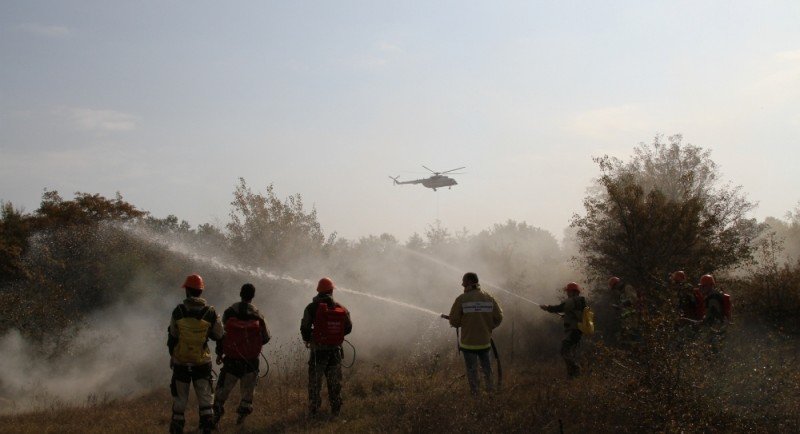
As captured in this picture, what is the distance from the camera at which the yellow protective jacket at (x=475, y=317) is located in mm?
9836

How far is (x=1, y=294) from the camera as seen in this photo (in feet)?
56.2

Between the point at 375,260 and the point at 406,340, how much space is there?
5.93 metres

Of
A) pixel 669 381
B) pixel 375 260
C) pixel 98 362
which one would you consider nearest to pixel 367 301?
pixel 375 260

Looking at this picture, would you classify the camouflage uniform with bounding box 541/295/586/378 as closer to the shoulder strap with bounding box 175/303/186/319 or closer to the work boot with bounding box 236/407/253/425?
the work boot with bounding box 236/407/253/425

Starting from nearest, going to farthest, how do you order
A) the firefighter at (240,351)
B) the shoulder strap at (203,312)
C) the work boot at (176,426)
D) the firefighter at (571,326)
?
1. the work boot at (176,426)
2. the shoulder strap at (203,312)
3. the firefighter at (240,351)
4. the firefighter at (571,326)

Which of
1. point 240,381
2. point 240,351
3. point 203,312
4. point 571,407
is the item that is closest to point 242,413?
point 240,381

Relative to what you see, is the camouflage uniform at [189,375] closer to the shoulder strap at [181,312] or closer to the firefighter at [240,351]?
the shoulder strap at [181,312]

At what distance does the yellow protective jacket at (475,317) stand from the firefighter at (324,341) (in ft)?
5.86

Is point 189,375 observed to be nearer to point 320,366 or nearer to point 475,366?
point 320,366

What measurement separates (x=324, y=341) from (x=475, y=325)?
236 cm

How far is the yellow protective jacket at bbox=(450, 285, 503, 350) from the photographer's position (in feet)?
32.3

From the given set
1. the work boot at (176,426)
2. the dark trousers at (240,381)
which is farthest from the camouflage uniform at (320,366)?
the work boot at (176,426)

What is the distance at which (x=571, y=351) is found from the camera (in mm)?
11977

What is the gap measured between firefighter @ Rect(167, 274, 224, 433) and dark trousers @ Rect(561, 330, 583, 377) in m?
6.59
